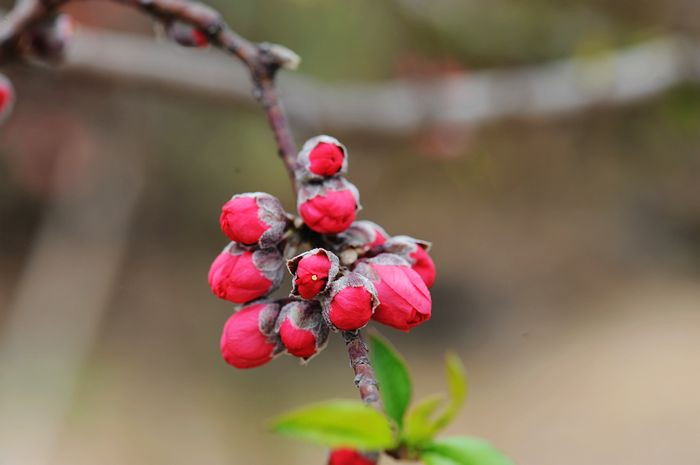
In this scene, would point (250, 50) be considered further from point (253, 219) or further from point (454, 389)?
point (454, 389)

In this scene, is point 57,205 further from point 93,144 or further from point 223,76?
point 223,76

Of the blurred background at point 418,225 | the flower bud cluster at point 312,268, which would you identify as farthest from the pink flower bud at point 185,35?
the blurred background at point 418,225

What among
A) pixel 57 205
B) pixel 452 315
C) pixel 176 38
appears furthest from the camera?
pixel 452 315

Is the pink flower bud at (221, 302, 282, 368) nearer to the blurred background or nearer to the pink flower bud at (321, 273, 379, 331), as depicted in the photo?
the pink flower bud at (321, 273, 379, 331)

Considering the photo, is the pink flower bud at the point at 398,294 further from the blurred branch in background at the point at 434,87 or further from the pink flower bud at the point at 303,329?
the blurred branch in background at the point at 434,87

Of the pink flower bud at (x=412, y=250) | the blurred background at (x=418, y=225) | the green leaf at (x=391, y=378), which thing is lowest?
the green leaf at (x=391, y=378)

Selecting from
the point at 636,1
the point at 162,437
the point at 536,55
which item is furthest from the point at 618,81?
the point at 162,437

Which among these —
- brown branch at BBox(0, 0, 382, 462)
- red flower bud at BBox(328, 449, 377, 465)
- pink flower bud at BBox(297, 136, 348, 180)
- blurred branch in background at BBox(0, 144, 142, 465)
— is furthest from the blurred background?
red flower bud at BBox(328, 449, 377, 465)
